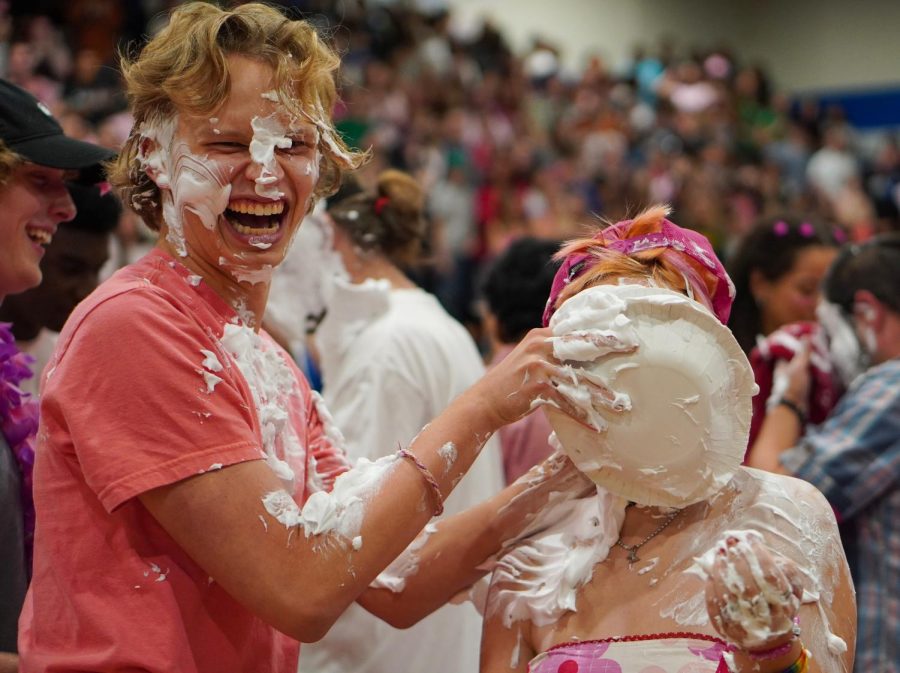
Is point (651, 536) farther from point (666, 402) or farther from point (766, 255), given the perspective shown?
point (766, 255)

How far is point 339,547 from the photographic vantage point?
5.50 feet

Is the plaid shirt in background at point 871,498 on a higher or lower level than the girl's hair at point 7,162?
lower

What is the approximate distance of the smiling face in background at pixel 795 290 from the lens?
3771mm

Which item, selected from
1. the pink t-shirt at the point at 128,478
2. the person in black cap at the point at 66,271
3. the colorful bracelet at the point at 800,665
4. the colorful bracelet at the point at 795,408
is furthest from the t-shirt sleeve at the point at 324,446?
the colorful bracelet at the point at 795,408

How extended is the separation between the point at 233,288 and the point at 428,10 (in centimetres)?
1103

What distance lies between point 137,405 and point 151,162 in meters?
0.47

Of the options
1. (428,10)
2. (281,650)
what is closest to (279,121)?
(281,650)

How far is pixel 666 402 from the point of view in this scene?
1755mm

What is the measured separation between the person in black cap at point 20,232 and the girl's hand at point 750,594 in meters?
1.31

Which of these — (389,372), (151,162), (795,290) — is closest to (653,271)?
(151,162)

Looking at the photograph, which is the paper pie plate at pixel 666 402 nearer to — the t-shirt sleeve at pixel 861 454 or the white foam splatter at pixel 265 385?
the white foam splatter at pixel 265 385

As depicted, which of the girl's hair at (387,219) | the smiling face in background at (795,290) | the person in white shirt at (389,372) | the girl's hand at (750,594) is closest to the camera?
the girl's hand at (750,594)

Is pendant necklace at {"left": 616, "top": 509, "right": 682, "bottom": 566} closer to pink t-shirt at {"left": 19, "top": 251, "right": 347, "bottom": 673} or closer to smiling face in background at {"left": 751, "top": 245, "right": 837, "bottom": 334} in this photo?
pink t-shirt at {"left": 19, "top": 251, "right": 347, "bottom": 673}

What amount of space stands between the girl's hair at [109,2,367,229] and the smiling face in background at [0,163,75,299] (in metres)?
0.40
